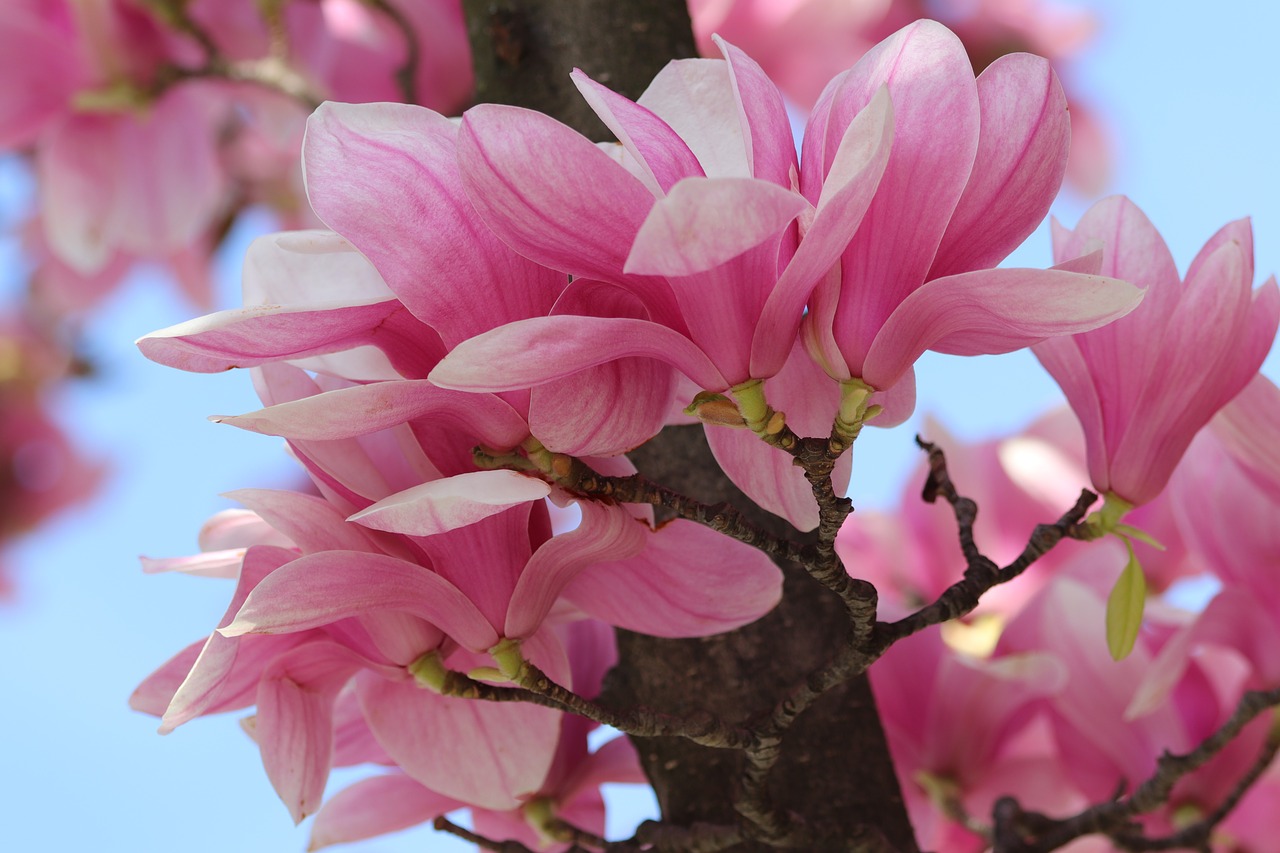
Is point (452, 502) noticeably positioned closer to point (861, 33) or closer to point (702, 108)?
point (702, 108)

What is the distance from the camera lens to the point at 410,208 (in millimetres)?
308

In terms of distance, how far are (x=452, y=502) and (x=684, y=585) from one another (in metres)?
0.11

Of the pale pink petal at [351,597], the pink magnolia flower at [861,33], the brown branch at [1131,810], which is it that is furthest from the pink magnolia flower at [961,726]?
the pink magnolia flower at [861,33]

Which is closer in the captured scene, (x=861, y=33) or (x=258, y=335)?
(x=258, y=335)

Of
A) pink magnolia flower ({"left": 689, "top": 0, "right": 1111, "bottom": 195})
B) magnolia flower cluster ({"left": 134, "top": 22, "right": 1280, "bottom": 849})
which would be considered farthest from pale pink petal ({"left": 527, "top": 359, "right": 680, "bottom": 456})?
pink magnolia flower ({"left": 689, "top": 0, "right": 1111, "bottom": 195})

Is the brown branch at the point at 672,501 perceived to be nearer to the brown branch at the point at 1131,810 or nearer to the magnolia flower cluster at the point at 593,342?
the magnolia flower cluster at the point at 593,342

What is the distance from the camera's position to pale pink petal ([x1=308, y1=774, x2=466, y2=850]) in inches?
19.1

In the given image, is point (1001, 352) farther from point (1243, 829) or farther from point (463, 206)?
point (1243, 829)

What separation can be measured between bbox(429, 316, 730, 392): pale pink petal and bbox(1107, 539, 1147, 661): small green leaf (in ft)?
0.59

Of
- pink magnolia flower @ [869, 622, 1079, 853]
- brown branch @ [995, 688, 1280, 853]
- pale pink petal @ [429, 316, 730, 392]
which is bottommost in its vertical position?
pink magnolia flower @ [869, 622, 1079, 853]

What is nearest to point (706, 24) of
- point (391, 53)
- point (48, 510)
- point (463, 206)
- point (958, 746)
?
point (391, 53)

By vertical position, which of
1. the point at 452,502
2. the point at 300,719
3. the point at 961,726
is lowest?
the point at 961,726

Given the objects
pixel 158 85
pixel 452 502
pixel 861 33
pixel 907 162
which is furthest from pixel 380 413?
pixel 861 33

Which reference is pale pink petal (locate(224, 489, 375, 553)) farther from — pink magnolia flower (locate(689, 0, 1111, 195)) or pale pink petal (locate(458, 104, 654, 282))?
pink magnolia flower (locate(689, 0, 1111, 195))
